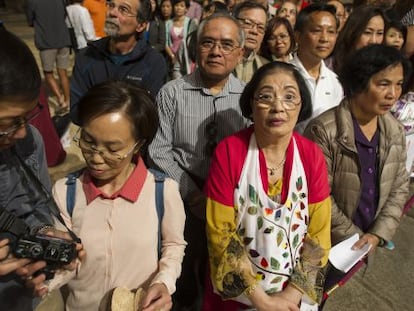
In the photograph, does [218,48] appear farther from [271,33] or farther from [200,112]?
[271,33]

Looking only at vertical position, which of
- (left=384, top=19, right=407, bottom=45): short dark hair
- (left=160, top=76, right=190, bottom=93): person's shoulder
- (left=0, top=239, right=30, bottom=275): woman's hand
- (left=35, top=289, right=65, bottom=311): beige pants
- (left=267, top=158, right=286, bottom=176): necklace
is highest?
(left=384, top=19, right=407, bottom=45): short dark hair

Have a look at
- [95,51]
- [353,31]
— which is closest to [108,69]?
[95,51]

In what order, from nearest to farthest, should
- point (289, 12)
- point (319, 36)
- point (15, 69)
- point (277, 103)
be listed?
point (15, 69) < point (277, 103) < point (319, 36) < point (289, 12)

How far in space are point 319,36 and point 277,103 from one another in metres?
1.13

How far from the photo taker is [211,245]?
1503mm

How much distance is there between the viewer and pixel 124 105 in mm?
1197

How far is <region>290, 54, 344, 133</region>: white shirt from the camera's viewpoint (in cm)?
223

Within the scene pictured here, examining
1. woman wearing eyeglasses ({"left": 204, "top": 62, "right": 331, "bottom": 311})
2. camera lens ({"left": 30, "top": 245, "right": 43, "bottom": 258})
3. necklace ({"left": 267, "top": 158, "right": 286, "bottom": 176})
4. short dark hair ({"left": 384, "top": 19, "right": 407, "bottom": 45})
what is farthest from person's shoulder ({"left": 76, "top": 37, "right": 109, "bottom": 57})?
short dark hair ({"left": 384, "top": 19, "right": 407, "bottom": 45})

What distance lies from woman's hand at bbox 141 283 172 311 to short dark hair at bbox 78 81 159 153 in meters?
0.54

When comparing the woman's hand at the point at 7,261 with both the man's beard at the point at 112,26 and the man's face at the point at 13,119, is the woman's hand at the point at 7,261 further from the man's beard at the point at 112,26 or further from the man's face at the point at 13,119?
the man's beard at the point at 112,26

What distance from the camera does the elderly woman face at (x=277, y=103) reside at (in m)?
1.38

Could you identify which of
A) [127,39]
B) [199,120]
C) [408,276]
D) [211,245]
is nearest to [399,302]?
[408,276]

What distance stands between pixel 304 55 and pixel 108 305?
6.28 ft

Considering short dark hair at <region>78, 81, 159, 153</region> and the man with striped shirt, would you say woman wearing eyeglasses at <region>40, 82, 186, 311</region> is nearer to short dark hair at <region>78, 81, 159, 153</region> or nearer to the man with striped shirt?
short dark hair at <region>78, 81, 159, 153</region>
